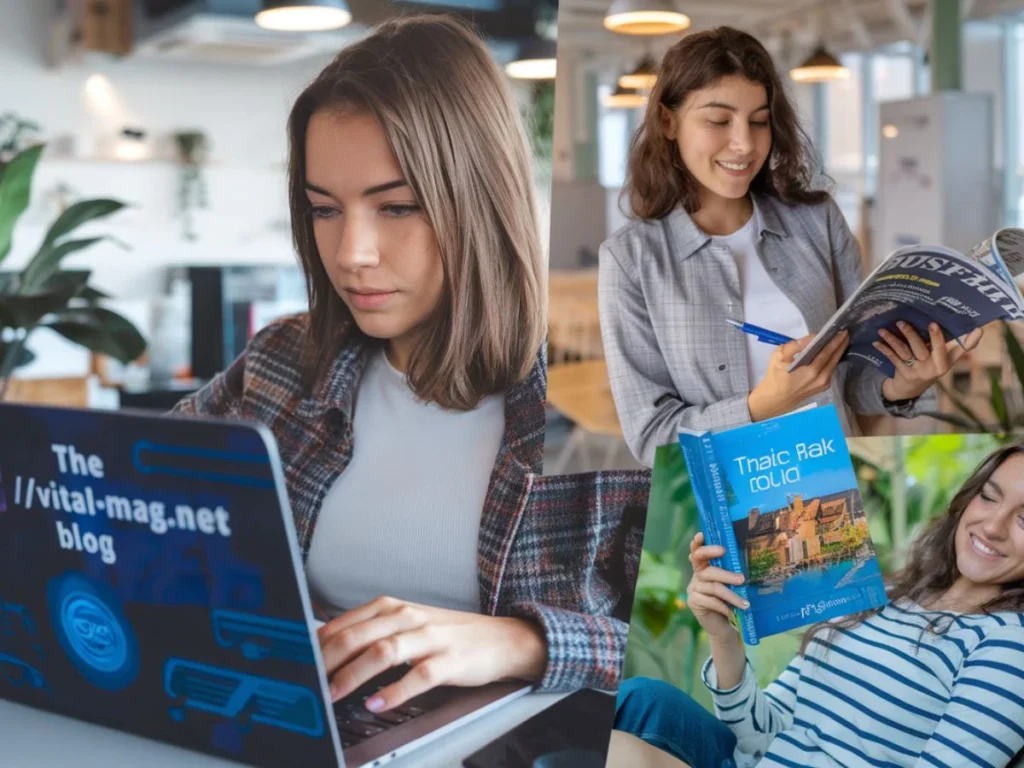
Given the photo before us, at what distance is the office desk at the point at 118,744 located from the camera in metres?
1.43

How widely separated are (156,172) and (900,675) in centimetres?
146

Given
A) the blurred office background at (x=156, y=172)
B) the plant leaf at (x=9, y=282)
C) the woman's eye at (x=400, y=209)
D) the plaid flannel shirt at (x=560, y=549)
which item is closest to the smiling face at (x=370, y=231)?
the woman's eye at (x=400, y=209)

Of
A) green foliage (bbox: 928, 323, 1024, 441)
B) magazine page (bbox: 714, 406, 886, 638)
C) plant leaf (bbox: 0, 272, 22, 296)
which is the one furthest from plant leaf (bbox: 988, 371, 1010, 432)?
plant leaf (bbox: 0, 272, 22, 296)

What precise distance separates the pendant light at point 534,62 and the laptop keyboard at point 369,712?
829 millimetres

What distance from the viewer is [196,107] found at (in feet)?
6.72

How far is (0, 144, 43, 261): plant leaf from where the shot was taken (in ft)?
6.70

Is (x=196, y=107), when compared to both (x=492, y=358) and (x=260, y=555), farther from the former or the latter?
(x=260, y=555)

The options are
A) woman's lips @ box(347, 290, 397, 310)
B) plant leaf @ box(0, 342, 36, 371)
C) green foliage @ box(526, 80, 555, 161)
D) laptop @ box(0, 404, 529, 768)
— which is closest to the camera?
laptop @ box(0, 404, 529, 768)

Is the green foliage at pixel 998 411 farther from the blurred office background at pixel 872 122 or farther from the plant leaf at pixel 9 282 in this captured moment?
the plant leaf at pixel 9 282

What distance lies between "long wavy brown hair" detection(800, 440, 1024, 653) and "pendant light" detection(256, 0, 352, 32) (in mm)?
1117

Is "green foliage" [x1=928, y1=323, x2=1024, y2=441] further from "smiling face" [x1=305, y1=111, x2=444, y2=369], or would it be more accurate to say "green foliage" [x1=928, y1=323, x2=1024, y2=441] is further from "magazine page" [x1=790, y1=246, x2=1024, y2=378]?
"smiling face" [x1=305, y1=111, x2=444, y2=369]

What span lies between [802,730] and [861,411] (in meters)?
0.49

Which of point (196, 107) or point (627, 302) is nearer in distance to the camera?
point (627, 302)

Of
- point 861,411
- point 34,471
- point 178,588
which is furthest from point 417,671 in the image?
point 861,411
